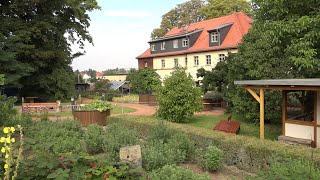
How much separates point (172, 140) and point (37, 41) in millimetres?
27033

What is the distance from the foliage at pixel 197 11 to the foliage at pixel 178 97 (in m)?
37.4

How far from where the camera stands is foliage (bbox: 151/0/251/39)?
168 ft

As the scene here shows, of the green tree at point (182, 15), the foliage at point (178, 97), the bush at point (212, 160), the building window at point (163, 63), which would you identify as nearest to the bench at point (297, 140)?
the bush at point (212, 160)

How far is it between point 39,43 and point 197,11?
102 feet

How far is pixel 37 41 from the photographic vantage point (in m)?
31.9

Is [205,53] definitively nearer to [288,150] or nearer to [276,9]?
[276,9]

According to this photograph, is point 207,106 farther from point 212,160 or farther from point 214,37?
point 212,160

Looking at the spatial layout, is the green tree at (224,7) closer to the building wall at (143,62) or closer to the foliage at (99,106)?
the building wall at (143,62)

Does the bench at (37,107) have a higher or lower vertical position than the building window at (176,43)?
lower

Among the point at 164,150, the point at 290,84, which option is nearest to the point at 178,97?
the point at 290,84

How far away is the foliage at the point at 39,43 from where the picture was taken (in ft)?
91.6

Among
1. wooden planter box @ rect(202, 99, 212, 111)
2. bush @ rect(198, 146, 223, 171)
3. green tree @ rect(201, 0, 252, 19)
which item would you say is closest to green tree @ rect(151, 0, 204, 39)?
green tree @ rect(201, 0, 252, 19)

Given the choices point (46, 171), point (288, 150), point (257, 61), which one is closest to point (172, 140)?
point (288, 150)

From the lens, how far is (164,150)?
26.1 ft
